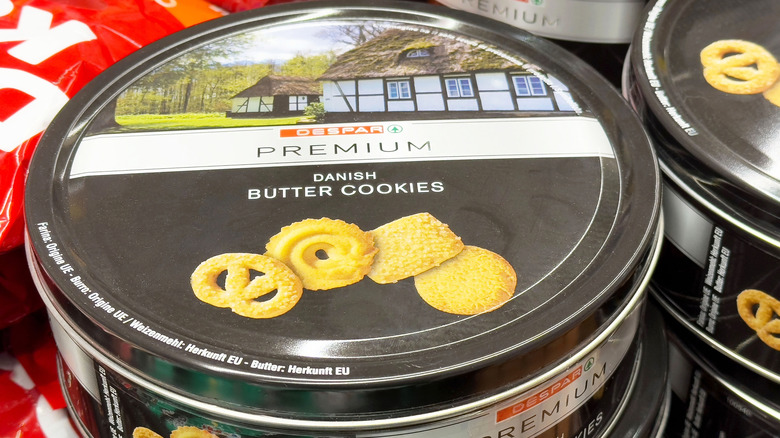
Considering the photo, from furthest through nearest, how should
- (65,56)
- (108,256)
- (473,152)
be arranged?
(65,56) < (473,152) < (108,256)

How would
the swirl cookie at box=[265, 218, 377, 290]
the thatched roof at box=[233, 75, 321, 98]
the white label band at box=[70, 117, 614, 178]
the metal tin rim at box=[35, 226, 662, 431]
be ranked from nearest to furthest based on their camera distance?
1. the metal tin rim at box=[35, 226, 662, 431]
2. the swirl cookie at box=[265, 218, 377, 290]
3. the white label band at box=[70, 117, 614, 178]
4. the thatched roof at box=[233, 75, 321, 98]

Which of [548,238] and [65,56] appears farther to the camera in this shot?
[65,56]

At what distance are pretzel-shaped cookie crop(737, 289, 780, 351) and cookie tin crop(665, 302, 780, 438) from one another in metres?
0.06

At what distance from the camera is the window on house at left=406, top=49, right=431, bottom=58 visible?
1064 mm

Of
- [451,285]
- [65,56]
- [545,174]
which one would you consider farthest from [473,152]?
[65,56]

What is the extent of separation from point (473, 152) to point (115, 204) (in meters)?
0.34

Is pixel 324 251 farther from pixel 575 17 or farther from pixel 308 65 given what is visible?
pixel 575 17

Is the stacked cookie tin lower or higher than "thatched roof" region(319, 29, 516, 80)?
lower

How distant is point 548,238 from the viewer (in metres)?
0.82

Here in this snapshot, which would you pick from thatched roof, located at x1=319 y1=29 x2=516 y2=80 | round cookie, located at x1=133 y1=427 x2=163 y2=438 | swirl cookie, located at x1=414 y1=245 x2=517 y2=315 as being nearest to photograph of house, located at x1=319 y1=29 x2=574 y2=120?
thatched roof, located at x1=319 y1=29 x2=516 y2=80

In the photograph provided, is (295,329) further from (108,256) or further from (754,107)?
(754,107)

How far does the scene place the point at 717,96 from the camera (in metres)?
0.95

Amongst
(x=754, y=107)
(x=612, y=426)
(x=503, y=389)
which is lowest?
(x=612, y=426)

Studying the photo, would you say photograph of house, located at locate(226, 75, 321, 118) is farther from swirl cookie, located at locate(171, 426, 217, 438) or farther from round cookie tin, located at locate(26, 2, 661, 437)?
swirl cookie, located at locate(171, 426, 217, 438)
